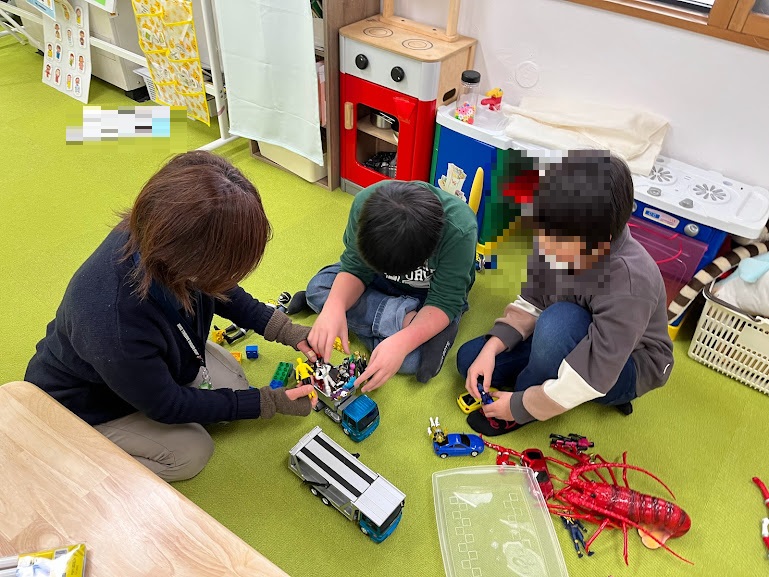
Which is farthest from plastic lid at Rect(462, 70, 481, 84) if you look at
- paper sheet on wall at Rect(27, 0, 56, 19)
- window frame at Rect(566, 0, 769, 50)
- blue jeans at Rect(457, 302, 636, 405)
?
paper sheet on wall at Rect(27, 0, 56, 19)

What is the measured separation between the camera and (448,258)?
1.46 meters

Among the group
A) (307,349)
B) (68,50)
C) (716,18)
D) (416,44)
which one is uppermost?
(716,18)

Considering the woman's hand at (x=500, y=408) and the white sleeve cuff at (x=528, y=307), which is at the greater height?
the white sleeve cuff at (x=528, y=307)

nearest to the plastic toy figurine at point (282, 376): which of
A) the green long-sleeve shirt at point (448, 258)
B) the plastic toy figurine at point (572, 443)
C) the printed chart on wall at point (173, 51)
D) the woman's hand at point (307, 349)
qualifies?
the woman's hand at point (307, 349)

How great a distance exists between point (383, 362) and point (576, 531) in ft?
1.98

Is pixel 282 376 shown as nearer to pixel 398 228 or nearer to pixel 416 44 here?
pixel 398 228

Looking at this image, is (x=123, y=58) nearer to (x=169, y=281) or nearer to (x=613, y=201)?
(x=169, y=281)

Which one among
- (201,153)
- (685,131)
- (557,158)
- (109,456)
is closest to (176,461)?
(109,456)

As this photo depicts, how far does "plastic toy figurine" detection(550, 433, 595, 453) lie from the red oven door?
1.13 metres

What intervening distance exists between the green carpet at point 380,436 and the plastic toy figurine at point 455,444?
0.9 inches

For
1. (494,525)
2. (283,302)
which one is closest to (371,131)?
(283,302)

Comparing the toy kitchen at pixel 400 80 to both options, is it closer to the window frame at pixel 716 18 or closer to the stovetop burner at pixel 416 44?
the stovetop burner at pixel 416 44

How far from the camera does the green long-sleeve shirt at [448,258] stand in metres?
1.42

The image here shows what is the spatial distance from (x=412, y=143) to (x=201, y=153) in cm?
123
